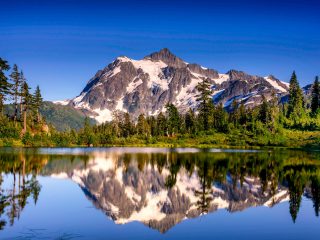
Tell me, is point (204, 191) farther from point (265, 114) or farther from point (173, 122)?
point (173, 122)

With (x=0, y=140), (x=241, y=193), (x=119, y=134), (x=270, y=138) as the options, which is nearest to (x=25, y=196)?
(x=241, y=193)

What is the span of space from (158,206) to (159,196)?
12.5 feet

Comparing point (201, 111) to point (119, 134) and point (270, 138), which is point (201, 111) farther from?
point (119, 134)

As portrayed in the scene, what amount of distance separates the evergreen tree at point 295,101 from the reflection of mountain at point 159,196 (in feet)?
381

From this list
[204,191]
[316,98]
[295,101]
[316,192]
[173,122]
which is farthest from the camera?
[173,122]

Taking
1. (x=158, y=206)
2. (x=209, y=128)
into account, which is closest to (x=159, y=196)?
(x=158, y=206)

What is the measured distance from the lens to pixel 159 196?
2964 centimetres

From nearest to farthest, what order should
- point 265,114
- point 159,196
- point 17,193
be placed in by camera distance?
point 17,193, point 159,196, point 265,114

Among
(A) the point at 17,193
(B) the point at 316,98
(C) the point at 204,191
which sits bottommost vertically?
(C) the point at 204,191

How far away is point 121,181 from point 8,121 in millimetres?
101560

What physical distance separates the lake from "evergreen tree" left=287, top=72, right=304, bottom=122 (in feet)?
367

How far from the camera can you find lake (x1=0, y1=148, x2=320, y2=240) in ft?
62.9

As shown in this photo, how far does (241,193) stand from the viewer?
101 feet

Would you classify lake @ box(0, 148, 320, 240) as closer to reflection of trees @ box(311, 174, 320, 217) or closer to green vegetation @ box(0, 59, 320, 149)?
reflection of trees @ box(311, 174, 320, 217)
